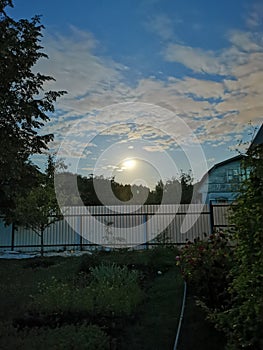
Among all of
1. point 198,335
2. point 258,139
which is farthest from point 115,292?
point 258,139

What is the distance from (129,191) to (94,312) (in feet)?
57.9

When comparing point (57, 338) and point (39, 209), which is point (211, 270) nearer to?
point (57, 338)

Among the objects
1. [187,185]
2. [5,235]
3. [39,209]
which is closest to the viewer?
[39,209]

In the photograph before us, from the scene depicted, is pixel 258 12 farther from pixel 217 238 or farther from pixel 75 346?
pixel 75 346

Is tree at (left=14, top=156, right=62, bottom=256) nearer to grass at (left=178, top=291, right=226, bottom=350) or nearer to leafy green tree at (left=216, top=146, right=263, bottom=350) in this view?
grass at (left=178, top=291, right=226, bottom=350)

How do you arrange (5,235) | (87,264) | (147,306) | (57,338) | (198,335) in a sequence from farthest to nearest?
(5,235)
(87,264)
(147,306)
(198,335)
(57,338)

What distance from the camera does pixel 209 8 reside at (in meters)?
5.91

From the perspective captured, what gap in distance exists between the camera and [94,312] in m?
4.36

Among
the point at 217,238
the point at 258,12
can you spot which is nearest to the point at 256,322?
the point at 217,238

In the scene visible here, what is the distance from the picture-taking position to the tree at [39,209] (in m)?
11.3

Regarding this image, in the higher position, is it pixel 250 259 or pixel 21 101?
pixel 21 101

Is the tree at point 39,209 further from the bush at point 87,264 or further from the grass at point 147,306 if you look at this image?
the bush at point 87,264

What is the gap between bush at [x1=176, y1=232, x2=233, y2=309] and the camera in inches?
168

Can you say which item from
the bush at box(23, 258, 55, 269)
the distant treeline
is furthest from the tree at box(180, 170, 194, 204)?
the bush at box(23, 258, 55, 269)
